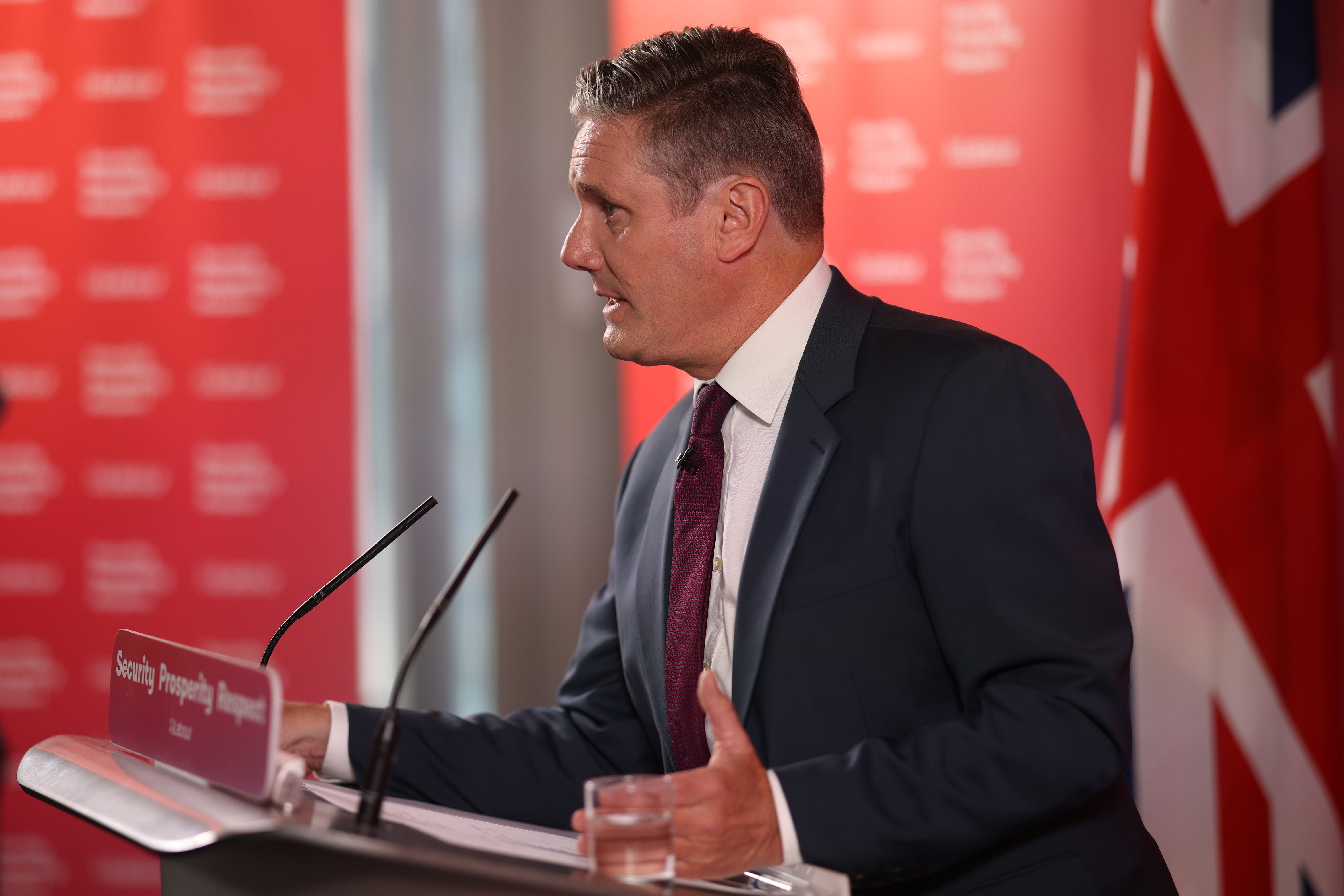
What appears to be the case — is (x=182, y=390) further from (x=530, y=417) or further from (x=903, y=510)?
(x=903, y=510)

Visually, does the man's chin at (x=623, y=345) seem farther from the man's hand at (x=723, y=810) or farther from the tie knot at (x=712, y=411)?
the man's hand at (x=723, y=810)

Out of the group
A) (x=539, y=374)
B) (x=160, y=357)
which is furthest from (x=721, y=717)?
(x=160, y=357)

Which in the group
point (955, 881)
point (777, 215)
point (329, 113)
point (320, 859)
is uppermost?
point (329, 113)

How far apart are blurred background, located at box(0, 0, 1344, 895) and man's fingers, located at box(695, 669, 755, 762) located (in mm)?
1801

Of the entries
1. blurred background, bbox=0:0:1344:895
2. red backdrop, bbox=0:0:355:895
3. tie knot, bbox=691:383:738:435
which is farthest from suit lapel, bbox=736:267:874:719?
red backdrop, bbox=0:0:355:895

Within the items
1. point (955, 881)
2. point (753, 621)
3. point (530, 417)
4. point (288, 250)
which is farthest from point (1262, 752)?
point (288, 250)

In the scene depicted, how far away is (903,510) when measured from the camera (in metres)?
1.18

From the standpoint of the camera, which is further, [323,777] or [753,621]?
[323,777]

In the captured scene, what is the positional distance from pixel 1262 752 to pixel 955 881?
1.15 meters

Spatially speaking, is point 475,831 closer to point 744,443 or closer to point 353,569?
point 353,569

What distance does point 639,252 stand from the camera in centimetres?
138

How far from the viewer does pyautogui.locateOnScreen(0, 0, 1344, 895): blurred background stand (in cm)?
284

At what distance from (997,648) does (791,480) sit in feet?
0.94

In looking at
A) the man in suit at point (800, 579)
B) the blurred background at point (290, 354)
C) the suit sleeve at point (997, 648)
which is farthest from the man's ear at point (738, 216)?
the blurred background at point (290, 354)
